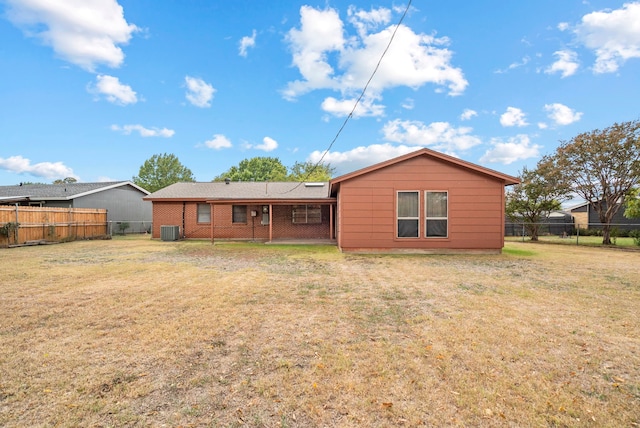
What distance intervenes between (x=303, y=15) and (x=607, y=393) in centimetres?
1175

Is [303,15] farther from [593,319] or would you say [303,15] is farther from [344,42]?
[593,319]

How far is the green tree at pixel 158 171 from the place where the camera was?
44.2 metres

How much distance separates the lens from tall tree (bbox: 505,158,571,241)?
15.1 meters

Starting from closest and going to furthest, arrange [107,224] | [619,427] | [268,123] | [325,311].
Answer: [619,427] < [325,311] < [107,224] < [268,123]

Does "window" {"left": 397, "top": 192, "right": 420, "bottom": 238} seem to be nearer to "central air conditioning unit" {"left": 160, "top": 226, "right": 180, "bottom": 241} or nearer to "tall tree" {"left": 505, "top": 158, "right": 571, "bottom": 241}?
"tall tree" {"left": 505, "top": 158, "right": 571, "bottom": 241}

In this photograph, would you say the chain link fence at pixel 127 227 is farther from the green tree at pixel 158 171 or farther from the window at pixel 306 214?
the green tree at pixel 158 171

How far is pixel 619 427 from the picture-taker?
1.78 meters

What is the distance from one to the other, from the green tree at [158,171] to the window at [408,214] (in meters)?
42.1

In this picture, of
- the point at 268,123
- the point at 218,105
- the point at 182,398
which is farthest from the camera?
the point at 268,123

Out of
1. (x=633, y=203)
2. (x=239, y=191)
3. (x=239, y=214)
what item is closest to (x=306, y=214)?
(x=239, y=214)

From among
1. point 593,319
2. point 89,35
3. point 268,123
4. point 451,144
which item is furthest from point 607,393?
point 268,123

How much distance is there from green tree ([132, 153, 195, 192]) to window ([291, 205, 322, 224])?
3560 centimetres

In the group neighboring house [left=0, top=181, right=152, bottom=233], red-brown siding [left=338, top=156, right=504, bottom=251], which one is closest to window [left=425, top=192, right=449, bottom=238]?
red-brown siding [left=338, top=156, right=504, bottom=251]

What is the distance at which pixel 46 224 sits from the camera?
42.3 ft
